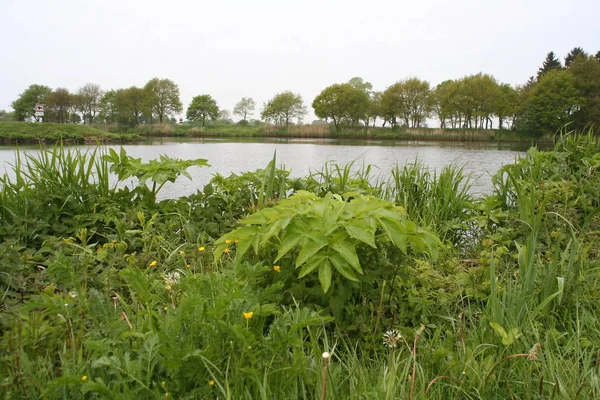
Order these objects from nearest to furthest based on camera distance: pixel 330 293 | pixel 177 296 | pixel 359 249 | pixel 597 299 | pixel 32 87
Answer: pixel 330 293 → pixel 359 249 → pixel 177 296 → pixel 597 299 → pixel 32 87

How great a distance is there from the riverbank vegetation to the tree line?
4787 cm

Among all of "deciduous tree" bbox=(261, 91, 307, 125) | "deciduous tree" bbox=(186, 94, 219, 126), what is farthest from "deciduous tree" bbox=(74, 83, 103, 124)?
"deciduous tree" bbox=(261, 91, 307, 125)

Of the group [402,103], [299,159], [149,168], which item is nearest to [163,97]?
[402,103]

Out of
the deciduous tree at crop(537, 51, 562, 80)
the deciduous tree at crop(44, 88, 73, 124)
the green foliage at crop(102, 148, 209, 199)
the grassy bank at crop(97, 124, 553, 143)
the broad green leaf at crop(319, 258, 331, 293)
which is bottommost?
the broad green leaf at crop(319, 258, 331, 293)

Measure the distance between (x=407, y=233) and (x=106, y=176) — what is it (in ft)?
7.98

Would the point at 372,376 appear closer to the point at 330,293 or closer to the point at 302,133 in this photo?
the point at 330,293

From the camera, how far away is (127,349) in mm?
1169

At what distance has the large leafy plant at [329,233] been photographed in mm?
1327

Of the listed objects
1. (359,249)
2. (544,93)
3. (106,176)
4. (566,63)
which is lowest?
(359,249)

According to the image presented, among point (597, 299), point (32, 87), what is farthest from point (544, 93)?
point (32, 87)

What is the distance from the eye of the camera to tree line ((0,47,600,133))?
1662 inches

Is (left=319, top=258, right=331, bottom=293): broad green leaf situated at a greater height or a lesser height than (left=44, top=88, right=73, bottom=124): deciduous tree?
lesser

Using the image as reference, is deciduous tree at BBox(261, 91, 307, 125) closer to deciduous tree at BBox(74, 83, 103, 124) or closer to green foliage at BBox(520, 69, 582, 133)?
deciduous tree at BBox(74, 83, 103, 124)

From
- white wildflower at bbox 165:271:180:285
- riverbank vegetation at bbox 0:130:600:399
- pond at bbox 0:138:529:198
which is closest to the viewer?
riverbank vegetation at bbox 0:130:600:399
